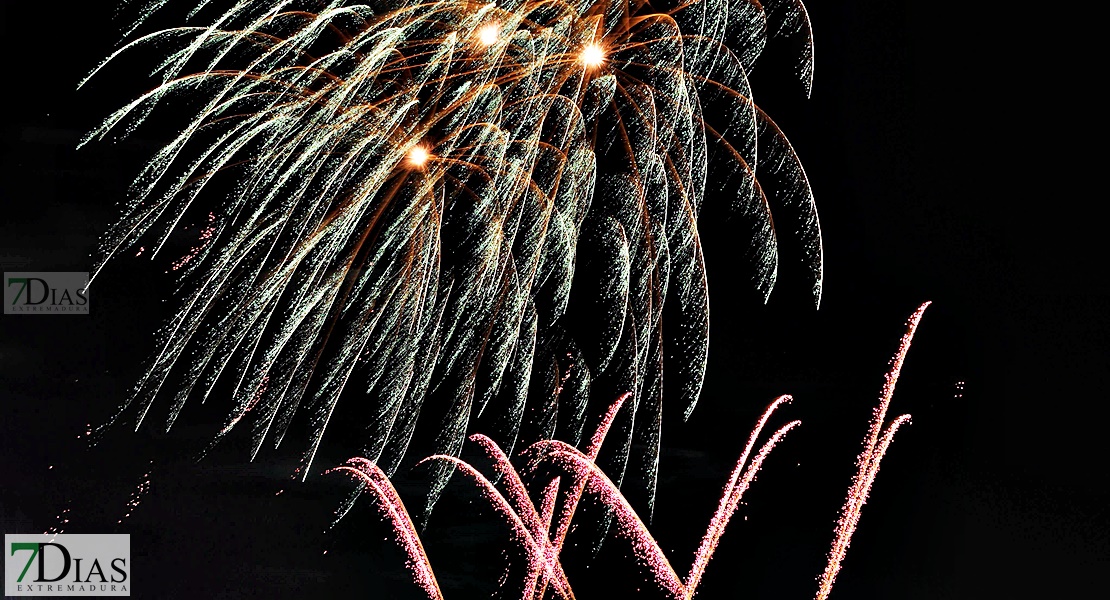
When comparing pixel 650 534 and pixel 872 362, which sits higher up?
pixel 872 362

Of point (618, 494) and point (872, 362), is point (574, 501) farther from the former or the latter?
point (872, 362)

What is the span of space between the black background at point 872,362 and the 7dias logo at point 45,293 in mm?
27

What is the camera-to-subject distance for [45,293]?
1.52m

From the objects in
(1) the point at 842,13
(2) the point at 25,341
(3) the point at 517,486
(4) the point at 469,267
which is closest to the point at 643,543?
(3) the point at 517,486

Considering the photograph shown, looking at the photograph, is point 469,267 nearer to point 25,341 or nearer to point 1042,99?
point 25,341

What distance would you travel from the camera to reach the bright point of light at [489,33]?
1.41 metres

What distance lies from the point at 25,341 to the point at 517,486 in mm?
954

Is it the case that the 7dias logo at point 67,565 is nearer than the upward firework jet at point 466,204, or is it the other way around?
the upward firework jet at point 466,204

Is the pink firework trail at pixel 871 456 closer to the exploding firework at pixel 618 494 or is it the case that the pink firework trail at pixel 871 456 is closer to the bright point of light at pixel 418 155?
the exploding firework at pixel 618 494

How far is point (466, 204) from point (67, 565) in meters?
1.00

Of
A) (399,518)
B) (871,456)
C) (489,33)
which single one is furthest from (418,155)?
(871,456)

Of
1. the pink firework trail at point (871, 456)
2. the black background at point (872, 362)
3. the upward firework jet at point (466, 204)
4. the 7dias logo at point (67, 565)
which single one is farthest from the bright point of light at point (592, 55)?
the 7dias logo at point (67, 565)

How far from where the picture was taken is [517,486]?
4.82ft

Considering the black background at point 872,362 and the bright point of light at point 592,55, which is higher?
the bright point of light at point 592,55
